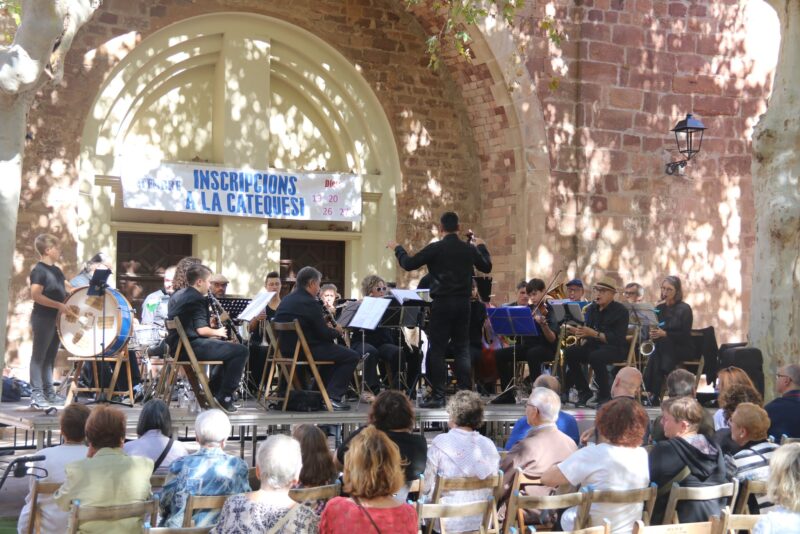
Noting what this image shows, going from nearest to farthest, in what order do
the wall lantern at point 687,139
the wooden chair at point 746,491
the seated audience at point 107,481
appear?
the seated audience at point 107,481, the wooden chair at point 746,491, the wall lantern at point 687,139

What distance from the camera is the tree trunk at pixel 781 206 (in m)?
10.6

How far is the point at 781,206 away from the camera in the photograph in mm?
10617

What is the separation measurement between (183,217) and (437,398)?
18.5 ft

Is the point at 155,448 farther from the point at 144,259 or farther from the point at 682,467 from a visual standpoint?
the point at 144,259

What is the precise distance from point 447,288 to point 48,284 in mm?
3426

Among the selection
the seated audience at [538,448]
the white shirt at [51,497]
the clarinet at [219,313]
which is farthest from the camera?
the clarinet at [219,313]

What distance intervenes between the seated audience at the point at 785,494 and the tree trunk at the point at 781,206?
617 centimetres

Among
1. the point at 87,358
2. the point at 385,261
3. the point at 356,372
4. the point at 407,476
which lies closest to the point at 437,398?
the point at 356,372

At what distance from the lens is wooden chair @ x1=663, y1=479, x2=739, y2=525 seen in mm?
5645

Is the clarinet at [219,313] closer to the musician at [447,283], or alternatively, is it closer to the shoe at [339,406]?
the shoe at [339,406]

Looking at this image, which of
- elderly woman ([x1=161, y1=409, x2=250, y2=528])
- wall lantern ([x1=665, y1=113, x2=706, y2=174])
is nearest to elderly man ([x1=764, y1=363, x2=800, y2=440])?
elderly woman ([x1=161, y1=409, x2=250, y2=528])

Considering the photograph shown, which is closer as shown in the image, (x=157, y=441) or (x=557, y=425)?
(x=157, y=441)

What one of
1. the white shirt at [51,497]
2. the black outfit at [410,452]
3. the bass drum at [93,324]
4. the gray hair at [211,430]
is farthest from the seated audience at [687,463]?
the bass drum at [93,324]

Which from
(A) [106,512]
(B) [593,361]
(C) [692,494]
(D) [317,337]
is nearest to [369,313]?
(D) [317,337]
